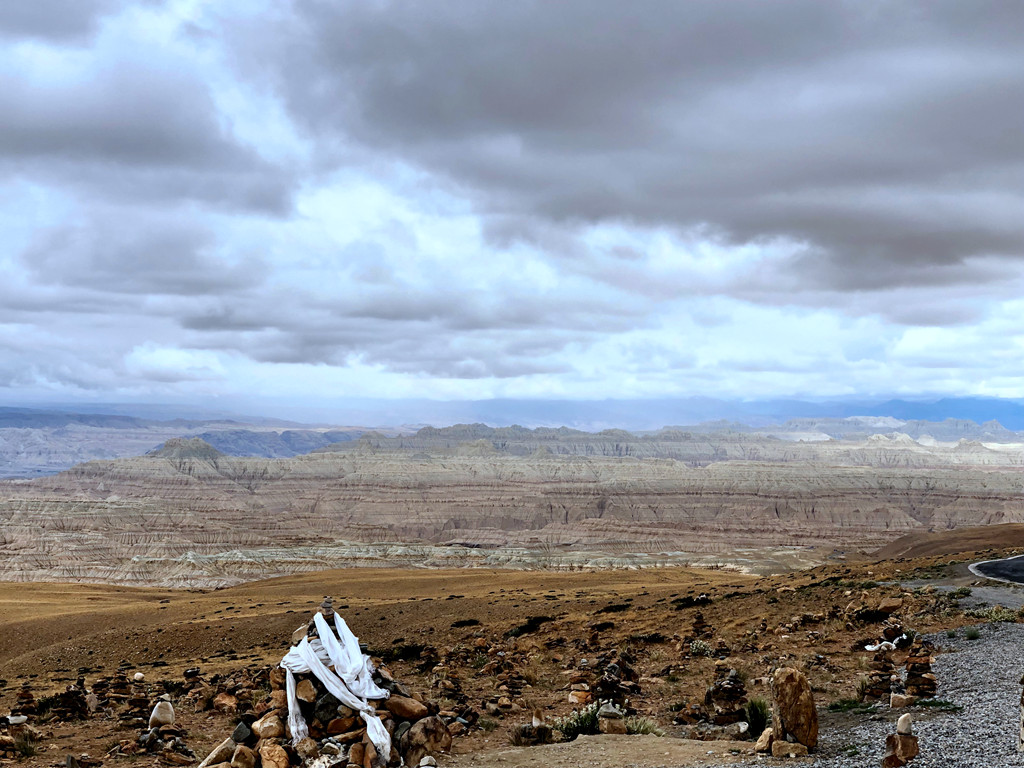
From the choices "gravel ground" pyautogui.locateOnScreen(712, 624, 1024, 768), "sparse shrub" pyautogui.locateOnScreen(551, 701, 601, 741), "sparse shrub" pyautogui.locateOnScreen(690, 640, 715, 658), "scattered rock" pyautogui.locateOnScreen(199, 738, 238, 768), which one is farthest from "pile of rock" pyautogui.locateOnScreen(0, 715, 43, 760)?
"sparse shrub" pyautogui.locateOnScreen(690, 640, 715, 658)

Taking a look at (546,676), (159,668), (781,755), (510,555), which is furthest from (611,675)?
(510,555)

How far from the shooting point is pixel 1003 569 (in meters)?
39.7

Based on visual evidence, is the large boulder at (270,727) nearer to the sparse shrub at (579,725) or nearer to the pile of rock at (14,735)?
the pile of rock at (14,735)

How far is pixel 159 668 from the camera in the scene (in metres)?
29.5

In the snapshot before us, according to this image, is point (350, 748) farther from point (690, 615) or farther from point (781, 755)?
point (690, 615)

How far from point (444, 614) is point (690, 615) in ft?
41.7

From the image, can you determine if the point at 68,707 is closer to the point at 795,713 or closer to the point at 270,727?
the point at 270,727

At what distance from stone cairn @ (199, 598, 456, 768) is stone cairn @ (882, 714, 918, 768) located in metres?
6.88

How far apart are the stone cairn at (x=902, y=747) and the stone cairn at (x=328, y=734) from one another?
22.6 ft

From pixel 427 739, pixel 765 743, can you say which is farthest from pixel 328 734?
pixel 765 743

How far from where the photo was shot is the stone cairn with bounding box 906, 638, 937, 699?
16.2 meters

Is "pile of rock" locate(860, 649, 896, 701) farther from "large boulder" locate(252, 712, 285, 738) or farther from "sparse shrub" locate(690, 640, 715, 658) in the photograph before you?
"large boulder" locate(252, 712, 285, 738)

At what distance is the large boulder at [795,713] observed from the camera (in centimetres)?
1277

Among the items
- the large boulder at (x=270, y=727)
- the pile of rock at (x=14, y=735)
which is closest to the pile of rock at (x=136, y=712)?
the pile of rock at (x=14, y=735)
